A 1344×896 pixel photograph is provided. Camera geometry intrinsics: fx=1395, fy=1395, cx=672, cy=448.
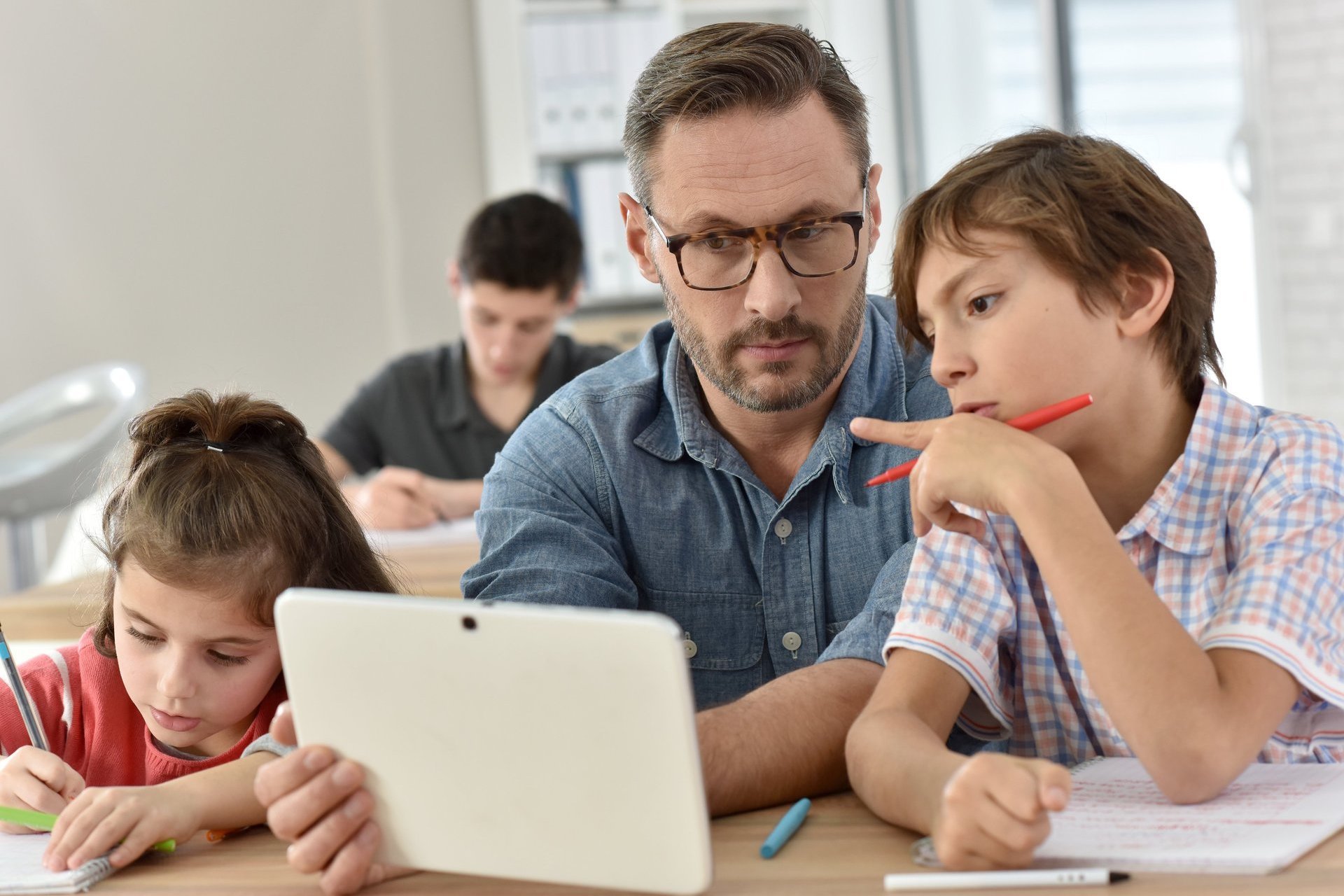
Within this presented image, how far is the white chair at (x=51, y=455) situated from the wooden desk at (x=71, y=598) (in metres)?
1.34

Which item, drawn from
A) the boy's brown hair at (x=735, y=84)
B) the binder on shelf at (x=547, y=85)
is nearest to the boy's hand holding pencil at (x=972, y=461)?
the boy's brown hair at (x=735, y=84)

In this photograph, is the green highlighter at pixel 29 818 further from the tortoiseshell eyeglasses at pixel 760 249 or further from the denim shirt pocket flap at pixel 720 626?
the tortoiseshell eyeglasses at pixel 760 249

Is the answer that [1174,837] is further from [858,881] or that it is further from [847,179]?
[847,179]

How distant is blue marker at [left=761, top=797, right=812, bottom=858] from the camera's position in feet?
3.01

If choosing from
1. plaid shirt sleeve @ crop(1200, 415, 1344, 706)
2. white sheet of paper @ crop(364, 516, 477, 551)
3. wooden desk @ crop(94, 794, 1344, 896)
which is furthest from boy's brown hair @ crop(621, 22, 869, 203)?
white sheet of paper @ crop(364, 516, 477, 551)

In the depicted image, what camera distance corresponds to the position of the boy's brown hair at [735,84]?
138 cm

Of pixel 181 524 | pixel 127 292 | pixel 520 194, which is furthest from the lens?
pixel 127 292

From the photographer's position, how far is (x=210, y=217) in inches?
185

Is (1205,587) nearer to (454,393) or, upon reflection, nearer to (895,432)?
(895,432)

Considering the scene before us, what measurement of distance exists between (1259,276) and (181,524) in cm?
310

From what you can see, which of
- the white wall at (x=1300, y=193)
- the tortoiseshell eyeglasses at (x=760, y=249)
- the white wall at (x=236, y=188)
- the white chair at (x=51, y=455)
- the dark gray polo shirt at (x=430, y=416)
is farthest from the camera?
the white wall at (x=236, y=188)

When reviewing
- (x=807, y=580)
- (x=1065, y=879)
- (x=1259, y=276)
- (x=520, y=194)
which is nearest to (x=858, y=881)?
(x=1065, y=879)

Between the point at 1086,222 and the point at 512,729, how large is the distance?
616 millimetres

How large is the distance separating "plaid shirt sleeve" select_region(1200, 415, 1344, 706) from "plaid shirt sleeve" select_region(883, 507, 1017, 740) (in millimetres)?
173
